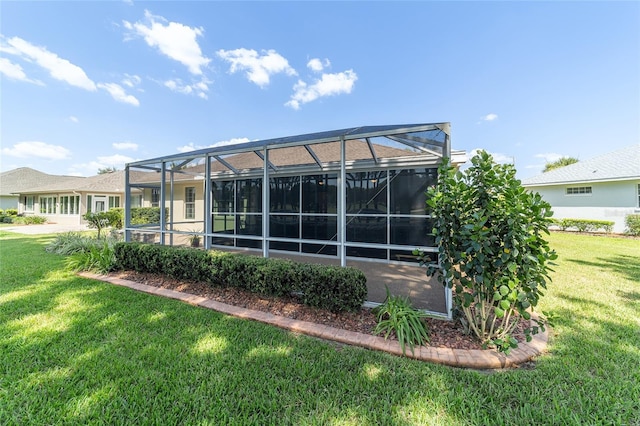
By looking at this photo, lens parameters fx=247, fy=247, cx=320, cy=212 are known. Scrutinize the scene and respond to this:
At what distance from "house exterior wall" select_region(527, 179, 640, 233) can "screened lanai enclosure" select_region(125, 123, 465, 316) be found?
1050 centimetres

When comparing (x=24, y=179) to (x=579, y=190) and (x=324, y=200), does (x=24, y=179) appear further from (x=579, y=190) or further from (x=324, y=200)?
(x=579, y=190)

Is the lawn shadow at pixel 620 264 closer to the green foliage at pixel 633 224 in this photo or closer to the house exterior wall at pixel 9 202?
the green foliage at pixel 633 224

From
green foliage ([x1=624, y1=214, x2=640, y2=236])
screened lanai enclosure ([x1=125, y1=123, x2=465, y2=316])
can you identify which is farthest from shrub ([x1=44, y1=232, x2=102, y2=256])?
green foliage ([x1=624, y1=214, x2=640, y2=236])

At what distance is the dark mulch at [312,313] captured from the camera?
297 cm

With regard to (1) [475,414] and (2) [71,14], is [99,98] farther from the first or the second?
(1) [475,414]

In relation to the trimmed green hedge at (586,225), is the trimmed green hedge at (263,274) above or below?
below

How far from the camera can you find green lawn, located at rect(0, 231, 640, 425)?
1906mm

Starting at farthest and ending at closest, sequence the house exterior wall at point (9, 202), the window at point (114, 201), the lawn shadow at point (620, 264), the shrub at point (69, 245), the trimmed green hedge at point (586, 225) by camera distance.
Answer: the house exterior wall at point (9, 202)
the window at point (114, 201)
the trimmed green hedge at point (586, 225)
the shrub at point (69, 245)
the lawn shadow at point (620, 264)

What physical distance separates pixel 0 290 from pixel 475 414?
25.0ft

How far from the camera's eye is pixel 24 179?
3225 cm

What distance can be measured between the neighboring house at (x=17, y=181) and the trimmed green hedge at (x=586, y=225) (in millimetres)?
46609

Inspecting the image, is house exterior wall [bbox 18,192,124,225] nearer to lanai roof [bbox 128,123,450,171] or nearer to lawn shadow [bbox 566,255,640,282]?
lanai roof [bbox 128,123,450,171]

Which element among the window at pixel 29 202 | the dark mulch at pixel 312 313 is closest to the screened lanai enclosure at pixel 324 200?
the dark mulch at pixel 312 313

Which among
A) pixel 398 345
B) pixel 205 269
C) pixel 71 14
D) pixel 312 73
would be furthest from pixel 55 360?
pixel 312 73
